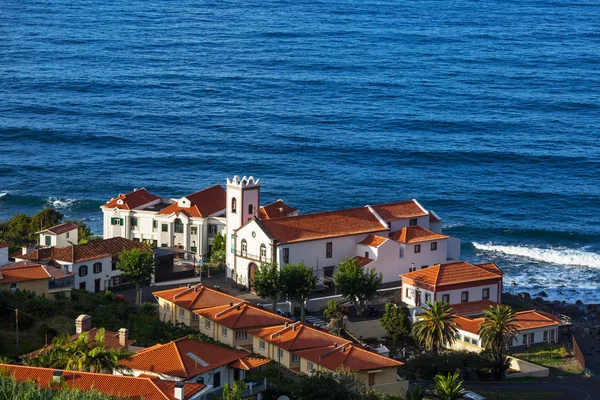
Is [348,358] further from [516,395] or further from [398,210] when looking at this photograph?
[398,210]

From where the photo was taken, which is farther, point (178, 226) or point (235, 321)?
point (178, 226)

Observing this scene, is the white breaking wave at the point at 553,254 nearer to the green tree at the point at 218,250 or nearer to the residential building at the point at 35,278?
the green tree at the point at 218,250

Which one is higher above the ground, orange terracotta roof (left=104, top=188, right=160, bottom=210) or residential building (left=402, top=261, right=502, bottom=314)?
orange terracotta roof (left=104, top=188, right=160, bottom=210)

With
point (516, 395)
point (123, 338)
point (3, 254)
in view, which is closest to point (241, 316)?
point (123, 338)

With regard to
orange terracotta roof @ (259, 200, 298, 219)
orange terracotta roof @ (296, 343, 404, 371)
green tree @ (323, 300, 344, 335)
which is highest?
orange terracotta roof @ (259, 200, 298, 219)

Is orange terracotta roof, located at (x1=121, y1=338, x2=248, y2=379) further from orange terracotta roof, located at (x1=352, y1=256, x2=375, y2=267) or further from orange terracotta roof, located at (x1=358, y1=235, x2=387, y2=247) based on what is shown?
orange terracotta roof, located at (x1=358, y1=235, x2=387, y2=247)

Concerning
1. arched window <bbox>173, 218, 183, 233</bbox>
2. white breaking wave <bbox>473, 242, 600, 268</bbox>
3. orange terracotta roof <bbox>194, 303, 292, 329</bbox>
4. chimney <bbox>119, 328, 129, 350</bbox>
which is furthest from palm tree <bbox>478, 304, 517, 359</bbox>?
white breaking wave <bbox>473, 242, 600, 268</bbox>

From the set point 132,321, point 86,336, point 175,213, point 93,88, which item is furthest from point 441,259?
point 93,88
